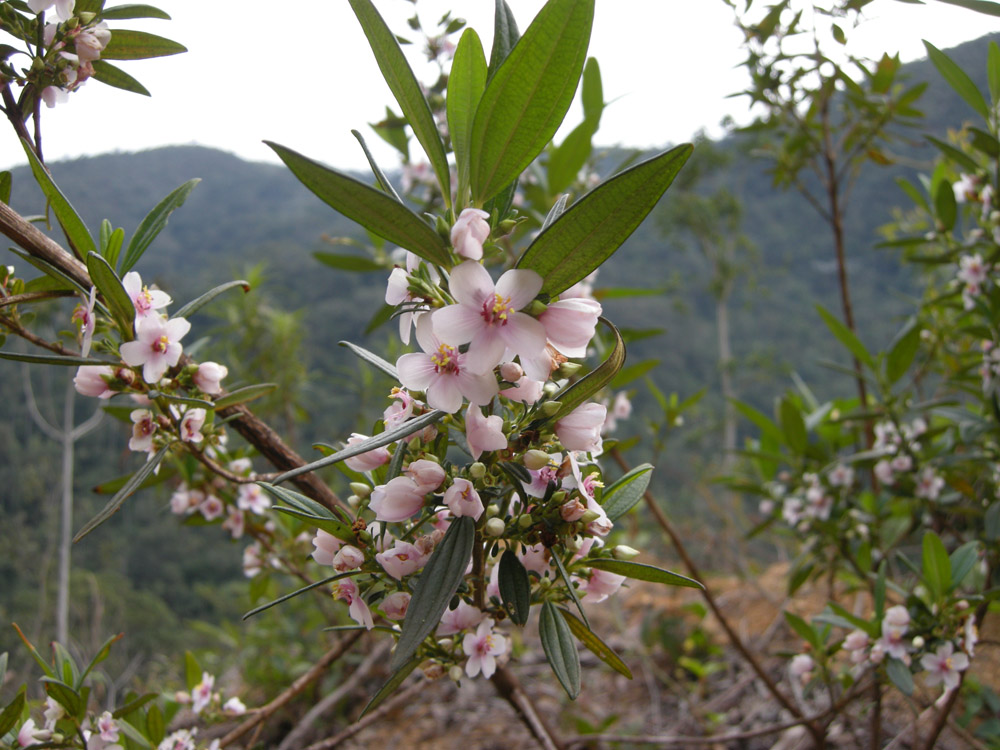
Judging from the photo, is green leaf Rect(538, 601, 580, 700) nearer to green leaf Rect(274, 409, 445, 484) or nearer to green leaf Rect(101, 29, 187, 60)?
green leaf Rect(274, 409, 445, 484)

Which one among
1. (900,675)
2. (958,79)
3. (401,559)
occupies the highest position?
(958,79)

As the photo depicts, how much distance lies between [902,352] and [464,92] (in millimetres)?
1648

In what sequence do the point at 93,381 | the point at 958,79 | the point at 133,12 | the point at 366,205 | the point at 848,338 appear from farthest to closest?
the point at 848,338, the point at 958,79, the point at 133,12, the point at 93,381, the point at 366,205

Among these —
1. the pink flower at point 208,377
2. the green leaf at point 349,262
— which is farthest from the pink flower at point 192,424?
the green leaf at point 349,262

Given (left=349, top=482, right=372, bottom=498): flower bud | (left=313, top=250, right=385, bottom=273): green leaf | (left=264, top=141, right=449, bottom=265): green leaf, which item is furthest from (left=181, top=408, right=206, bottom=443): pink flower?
(left=313, top=250, right=385, bottom=273): green leaf

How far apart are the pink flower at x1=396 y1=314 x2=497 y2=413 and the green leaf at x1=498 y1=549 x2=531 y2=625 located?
200 millimetres

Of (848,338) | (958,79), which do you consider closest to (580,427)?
(958,79)

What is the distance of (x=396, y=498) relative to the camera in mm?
562

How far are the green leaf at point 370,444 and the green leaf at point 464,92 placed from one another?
210 millimetres

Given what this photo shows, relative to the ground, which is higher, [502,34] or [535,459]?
[502,34]

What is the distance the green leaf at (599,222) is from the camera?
0.46 m

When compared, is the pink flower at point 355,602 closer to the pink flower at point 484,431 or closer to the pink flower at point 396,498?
the pink flower at point 396,498

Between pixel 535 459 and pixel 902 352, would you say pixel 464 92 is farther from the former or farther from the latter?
pixel 902 352

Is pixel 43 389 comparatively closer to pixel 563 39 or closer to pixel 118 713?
pixel 118 713
